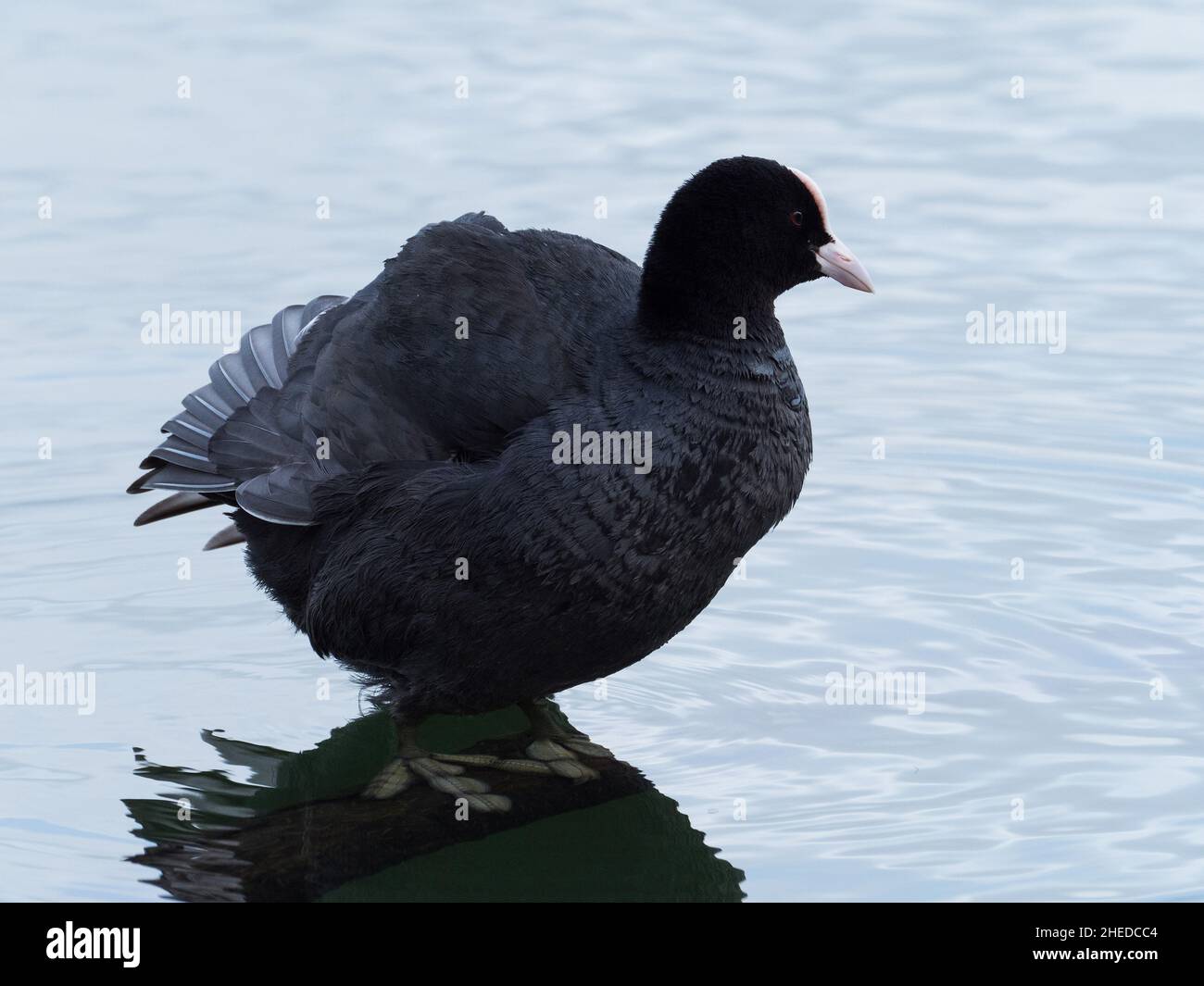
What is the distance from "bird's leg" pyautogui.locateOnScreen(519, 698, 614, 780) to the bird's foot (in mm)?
255

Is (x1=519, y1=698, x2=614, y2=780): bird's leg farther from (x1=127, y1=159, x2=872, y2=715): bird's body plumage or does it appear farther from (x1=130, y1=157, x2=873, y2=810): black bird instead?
(x1=127, y1=159, x2=872, y2=715): bird's body plumage

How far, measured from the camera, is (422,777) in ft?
22.6

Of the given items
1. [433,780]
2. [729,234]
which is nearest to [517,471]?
[729,234]

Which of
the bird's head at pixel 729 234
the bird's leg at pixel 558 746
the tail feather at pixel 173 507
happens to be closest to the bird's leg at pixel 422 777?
the bird's leg at pixel 558 746

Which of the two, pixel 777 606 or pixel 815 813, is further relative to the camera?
pixel 777 606

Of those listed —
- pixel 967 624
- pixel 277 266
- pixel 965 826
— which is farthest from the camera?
pixel 277 266

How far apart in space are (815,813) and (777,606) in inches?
61.0

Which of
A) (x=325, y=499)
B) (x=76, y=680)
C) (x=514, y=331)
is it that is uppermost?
(x=514, y=331)

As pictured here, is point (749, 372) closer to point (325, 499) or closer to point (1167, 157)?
point (325, 499)

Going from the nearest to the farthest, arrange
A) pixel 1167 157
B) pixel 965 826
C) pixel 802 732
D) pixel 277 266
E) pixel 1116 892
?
pixel 1116 892
pixel 965 826
pixel 802 732
pixel 277 266
pixel 1167 157

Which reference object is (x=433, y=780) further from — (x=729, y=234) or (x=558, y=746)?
(x=729, y=234)

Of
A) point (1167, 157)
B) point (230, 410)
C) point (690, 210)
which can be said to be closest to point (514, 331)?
point (690, 210)

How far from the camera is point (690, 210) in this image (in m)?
6.50

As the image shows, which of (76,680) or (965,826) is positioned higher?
(76,680)
